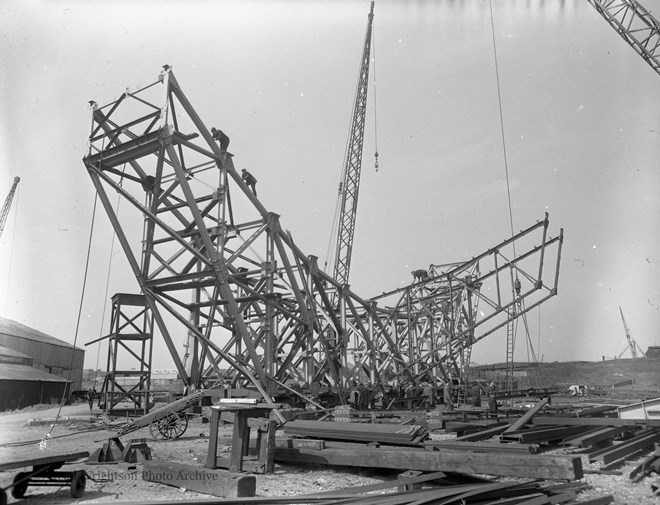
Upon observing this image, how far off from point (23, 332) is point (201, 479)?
4388cm

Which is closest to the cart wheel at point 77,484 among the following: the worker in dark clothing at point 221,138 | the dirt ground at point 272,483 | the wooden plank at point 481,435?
the dirt ground at point 272,483

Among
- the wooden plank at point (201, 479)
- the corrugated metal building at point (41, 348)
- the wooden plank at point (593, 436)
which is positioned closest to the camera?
the wooden plank at point (201, 479)

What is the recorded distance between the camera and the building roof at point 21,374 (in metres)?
31.0

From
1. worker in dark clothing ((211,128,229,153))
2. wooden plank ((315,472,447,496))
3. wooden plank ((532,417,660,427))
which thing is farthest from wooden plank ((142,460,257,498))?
worker in dark clothing ((211,128,229,153))

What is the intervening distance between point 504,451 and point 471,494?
2.28m

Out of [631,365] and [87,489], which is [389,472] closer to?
[87,489]

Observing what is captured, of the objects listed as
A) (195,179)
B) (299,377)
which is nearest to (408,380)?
(299,377)

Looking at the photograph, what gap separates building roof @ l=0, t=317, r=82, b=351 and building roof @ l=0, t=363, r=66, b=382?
196 inches

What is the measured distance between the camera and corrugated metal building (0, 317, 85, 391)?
130 ft

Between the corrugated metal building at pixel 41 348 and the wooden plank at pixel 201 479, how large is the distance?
34.4m

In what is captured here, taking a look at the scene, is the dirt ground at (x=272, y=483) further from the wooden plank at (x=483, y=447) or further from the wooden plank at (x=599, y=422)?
the wooden plank at (x=599, y=422)

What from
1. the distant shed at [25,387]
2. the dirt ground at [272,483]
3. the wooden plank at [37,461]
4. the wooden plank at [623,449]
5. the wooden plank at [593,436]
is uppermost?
the distant shed at [25,387]

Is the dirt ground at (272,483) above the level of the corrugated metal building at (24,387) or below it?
below

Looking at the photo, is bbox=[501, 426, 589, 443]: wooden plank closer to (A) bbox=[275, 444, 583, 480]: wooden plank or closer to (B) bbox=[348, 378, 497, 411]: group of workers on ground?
(A) bbox=[275, 444, 583, 480]: wooden plank
